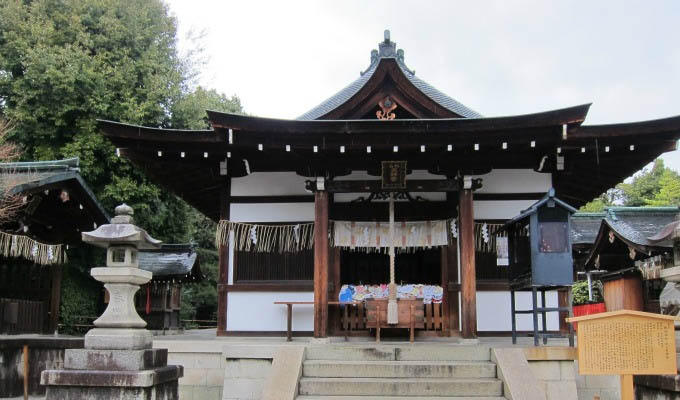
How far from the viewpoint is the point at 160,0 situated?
93.3 ft

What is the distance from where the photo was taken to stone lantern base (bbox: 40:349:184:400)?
783 centimetres

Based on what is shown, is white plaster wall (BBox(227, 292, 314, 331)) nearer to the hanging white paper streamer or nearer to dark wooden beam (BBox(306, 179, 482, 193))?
the hanging white paper streamer

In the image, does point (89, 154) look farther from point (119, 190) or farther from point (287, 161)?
point (287, 161)

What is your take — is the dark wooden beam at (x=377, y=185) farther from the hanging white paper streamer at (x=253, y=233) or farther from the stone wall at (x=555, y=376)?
the stone wall at (x=555, y=376)

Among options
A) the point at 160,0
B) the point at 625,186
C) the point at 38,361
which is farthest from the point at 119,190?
the point at 625,186

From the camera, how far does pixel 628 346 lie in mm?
7145

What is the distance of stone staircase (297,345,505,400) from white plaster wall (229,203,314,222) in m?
3.67

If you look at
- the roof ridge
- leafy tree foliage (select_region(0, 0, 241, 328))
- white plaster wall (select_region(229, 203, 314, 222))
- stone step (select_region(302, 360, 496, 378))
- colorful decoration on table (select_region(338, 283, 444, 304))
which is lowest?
stone step (select_region(302, 360, 496, 378))

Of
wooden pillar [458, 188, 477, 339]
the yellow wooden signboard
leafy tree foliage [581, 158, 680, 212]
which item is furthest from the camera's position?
leafy tree foliage [581, 158, 680, 212]

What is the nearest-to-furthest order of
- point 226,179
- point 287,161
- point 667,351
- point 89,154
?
point 667,351 < point 287,161 < point 226,179 < point 89,154

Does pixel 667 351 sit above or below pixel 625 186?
below

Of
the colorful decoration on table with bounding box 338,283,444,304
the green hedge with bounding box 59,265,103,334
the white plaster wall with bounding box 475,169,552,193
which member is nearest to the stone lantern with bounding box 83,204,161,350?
the colorful decoration on table with bounding box 338,283,444,304

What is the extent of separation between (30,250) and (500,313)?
33.8 feet

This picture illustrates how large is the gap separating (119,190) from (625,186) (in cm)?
3476
